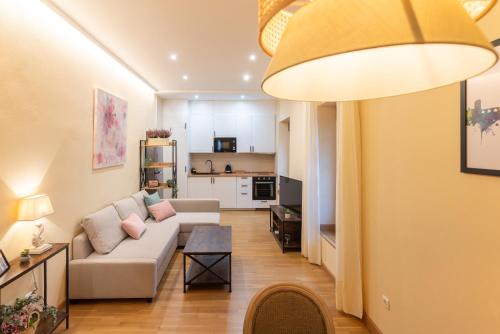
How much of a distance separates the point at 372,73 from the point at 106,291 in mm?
3018

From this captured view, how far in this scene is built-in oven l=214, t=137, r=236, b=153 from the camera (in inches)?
264

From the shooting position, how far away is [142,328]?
2.27 metres

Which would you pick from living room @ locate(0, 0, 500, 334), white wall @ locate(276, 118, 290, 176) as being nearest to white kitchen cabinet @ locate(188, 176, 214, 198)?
living room @ locate(0, 0, 500, 334)

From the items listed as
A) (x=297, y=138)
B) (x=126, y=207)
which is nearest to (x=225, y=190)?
(x=297, y=138)

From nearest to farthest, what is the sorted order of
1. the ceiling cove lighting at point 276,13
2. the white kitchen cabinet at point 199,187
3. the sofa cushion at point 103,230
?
the ceiling cove lighting at point 276,13 → the sofa cushion at point 103,230 → the white kitchen cabinet at point 199,187

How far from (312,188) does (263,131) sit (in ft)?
11.5

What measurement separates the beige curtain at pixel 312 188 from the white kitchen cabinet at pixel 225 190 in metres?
3.25

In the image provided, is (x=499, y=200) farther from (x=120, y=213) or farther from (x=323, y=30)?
(x=120, y=213)

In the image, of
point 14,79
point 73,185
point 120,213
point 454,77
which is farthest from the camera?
point 120,213

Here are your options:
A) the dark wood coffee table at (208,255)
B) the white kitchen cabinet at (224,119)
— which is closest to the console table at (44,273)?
the dark wood coffee table at (208,255)

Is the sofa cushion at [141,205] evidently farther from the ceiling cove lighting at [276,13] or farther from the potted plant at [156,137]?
the ceiling cove lighting at [276,13]

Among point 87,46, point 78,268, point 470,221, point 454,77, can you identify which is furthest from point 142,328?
point 87,46

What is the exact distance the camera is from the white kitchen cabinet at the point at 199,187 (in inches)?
258

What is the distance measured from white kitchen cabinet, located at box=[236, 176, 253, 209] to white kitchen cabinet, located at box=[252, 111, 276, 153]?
0.86 metres
